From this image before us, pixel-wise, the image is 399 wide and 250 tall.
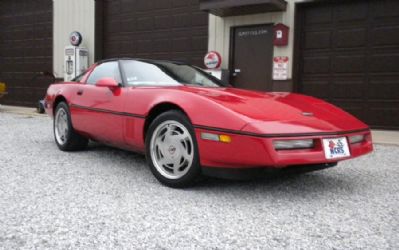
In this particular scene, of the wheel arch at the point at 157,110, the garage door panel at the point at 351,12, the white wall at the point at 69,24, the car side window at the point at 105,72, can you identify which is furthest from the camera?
the white wall at the point at 69,24

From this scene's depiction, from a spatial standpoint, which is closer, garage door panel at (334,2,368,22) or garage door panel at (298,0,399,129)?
garage door panel at (298,0,399,129)

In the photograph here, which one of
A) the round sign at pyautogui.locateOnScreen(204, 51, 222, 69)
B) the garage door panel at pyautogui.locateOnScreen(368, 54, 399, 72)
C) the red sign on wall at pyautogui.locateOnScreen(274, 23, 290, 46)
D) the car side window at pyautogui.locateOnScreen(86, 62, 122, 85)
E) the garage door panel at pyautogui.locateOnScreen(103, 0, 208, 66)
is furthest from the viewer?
the garage door panel at pyautogui.locateOnScreen(103, 0, 208, 66)

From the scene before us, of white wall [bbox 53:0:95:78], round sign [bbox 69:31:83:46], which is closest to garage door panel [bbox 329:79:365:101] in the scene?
white wall [bbox 53:0:95:78]

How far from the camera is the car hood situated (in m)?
2.77

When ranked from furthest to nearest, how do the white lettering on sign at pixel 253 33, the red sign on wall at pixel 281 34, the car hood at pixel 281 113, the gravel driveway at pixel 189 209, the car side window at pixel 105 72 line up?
1. the white lettering on sign at pixel 253 33
2. the red sign on wall at pixel 281 34
3. the car side window at pixel 105 72
4. the car hood at pixel 281 113
5. the gravel driveway at pixel 189 209

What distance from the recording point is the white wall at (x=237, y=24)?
815 centimetres

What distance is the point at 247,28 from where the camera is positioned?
347 inches

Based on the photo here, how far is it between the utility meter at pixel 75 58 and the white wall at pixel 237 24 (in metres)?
4.27

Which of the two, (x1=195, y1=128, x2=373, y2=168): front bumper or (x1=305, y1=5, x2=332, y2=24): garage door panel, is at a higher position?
(x1=305, y1=5, x2=332, y2=24): garage door panel

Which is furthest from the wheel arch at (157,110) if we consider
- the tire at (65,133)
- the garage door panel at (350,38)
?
the garage door panel at (350,38)

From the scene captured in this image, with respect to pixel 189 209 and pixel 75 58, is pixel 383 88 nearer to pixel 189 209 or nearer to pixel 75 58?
pixel 189 209

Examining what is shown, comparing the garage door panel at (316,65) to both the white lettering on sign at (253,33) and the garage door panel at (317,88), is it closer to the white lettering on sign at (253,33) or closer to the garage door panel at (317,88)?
the garage door panel at (317,88)

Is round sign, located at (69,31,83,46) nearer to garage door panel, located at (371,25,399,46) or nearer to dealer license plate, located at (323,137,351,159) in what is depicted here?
garage door panel, located at (371,25,399,46)

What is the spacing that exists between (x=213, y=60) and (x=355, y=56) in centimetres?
298
